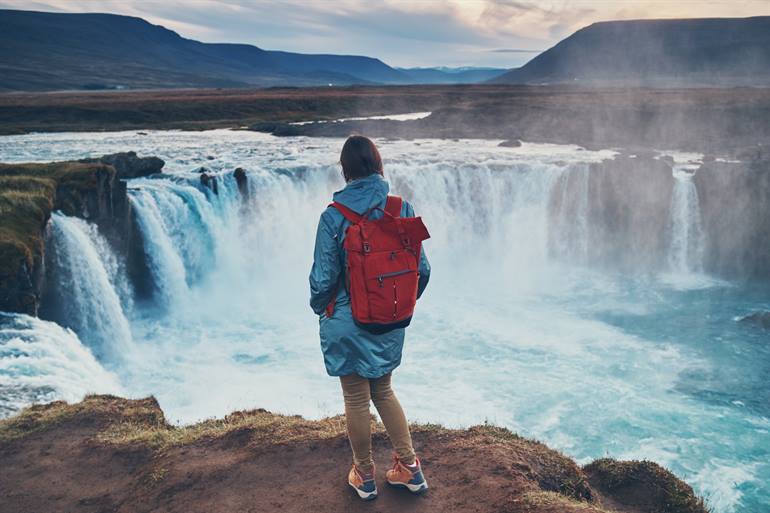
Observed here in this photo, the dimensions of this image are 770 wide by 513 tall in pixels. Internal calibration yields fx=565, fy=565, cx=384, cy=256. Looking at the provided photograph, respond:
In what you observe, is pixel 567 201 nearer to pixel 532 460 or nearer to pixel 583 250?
pixel 583 250

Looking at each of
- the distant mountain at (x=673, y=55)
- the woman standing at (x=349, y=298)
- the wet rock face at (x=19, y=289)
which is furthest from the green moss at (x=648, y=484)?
the distant mountain at (x=673, y=55)

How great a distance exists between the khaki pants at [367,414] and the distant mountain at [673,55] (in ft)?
411

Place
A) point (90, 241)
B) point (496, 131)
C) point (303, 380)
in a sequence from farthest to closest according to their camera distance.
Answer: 1. point (496, 131)
2. point (90, 241)
3. point (303, 380)

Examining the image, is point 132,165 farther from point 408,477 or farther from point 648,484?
point 648,484

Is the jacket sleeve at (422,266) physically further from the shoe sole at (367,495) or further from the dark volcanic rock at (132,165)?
the dark volcanic rock at (132,165)

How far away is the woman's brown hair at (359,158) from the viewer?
389 centimetres

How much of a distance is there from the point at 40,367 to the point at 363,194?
798 cm

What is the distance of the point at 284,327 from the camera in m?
17.1

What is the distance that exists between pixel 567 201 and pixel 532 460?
69.0ft

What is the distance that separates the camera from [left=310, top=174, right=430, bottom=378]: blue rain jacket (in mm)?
3842

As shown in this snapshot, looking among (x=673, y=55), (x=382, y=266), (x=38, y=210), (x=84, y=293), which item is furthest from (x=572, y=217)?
(x=673, y=55)

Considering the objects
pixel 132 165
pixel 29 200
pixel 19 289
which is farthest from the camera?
pixel 132 165

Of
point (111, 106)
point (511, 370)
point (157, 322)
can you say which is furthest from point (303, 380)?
point (111, 106)

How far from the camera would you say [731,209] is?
23656mm
